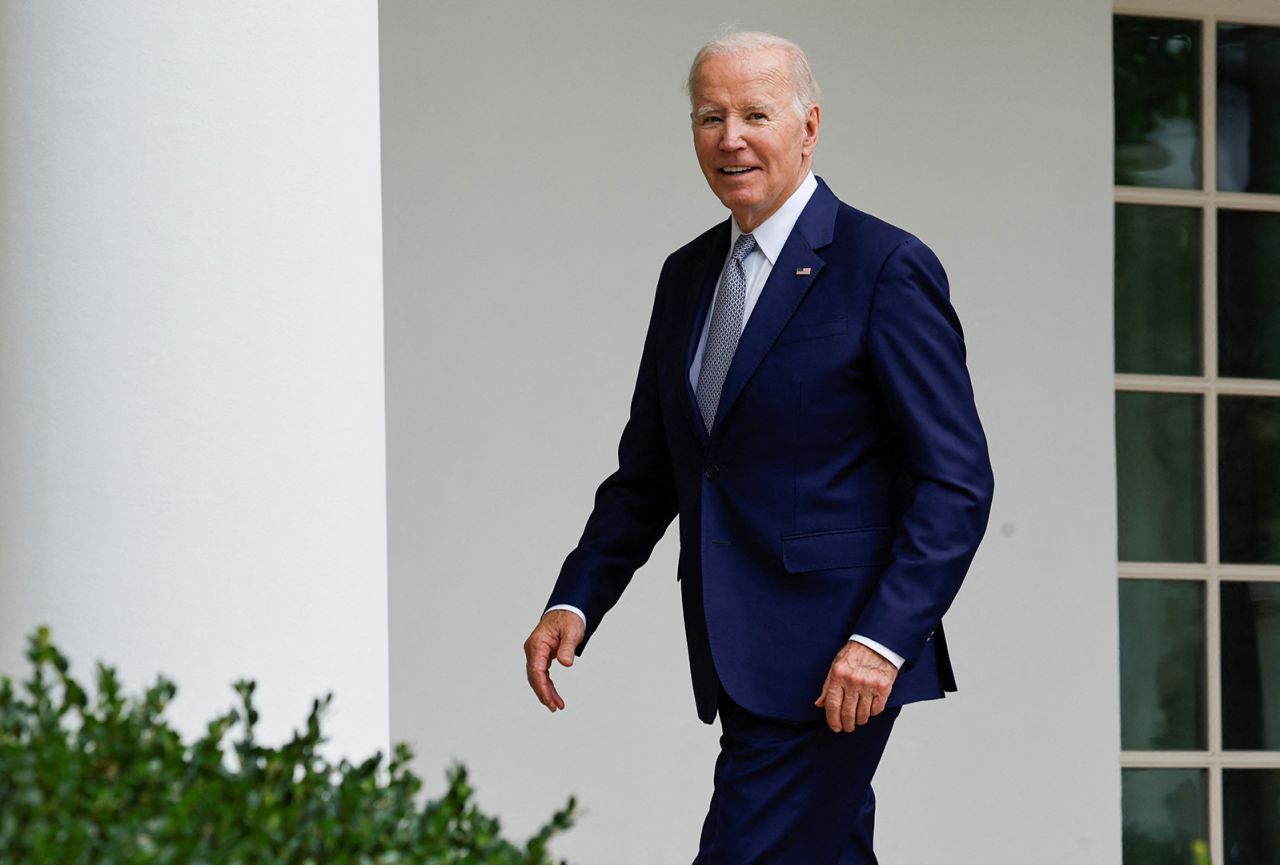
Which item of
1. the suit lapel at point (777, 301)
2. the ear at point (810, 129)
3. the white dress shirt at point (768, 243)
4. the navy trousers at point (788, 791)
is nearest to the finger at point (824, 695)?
the navy trousers at point (788, 791)

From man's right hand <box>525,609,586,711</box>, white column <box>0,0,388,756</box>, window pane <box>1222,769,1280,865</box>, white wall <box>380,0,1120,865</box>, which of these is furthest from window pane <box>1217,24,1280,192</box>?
white column <box>0,0,388,756</box>

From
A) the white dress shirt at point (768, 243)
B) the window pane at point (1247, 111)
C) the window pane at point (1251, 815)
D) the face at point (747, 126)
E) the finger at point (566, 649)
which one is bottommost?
the window pane at point (1251, 815)

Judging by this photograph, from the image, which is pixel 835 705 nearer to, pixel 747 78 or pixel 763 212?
pixel 763 212

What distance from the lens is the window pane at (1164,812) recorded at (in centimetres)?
586

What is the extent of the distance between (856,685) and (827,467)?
1.31 ft

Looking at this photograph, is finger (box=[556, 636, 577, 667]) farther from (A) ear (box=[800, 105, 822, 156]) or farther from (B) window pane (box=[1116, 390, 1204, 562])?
(B) window pane (box=[1116, 390, 1204, 562])

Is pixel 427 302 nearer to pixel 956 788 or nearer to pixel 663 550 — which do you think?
pixel 663 550

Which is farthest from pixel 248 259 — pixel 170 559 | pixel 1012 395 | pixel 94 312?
pixel 1012 395

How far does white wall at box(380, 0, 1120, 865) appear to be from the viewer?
17.7ft

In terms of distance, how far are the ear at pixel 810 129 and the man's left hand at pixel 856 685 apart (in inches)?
35.7

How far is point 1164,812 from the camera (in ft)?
19.2

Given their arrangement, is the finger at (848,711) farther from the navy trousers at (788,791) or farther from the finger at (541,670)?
the finger at (541,670)

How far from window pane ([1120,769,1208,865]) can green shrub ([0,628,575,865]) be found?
4.14 metres

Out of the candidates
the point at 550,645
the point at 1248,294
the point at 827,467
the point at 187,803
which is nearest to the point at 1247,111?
the point at 1248,294
